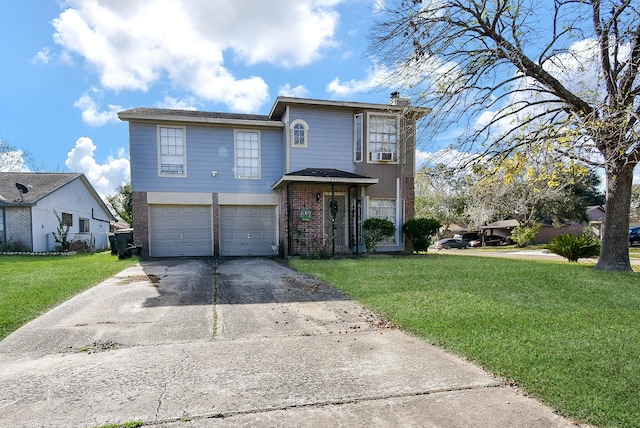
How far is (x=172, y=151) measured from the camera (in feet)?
44.9

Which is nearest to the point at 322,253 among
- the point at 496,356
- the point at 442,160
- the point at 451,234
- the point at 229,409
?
the point at 442,160

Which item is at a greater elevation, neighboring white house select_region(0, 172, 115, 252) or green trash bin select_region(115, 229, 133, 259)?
neighboring white house select_region(0, 172, 115, 252)

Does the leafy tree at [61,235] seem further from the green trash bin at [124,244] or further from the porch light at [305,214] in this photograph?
the porch light at [305,214]

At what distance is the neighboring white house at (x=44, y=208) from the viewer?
54.7ft

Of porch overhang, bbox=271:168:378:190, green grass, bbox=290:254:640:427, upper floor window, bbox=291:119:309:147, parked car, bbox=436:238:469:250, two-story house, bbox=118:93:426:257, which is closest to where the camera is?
green grass, bbox=290:254:640:427

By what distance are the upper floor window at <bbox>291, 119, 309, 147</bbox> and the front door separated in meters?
2.11

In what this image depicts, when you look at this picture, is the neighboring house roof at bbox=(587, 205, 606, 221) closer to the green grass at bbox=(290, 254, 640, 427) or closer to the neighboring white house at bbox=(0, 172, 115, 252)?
the green grass at bbox=(290, 254, 640, 427)

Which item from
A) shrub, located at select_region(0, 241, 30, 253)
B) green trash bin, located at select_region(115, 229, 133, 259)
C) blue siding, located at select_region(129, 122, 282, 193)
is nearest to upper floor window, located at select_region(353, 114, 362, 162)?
blue siding, located at select_region(129, 122, 282, 193)

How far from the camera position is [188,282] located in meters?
7.90

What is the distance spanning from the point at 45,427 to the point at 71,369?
1.09 m

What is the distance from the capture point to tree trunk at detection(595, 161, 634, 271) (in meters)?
9.35

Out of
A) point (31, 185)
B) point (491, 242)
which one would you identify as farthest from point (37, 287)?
point (491, 242)

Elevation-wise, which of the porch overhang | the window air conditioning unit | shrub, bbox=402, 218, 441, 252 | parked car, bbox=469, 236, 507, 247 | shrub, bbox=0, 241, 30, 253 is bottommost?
parked car, bbox=469, 236, 507, 247

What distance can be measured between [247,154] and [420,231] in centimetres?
726
